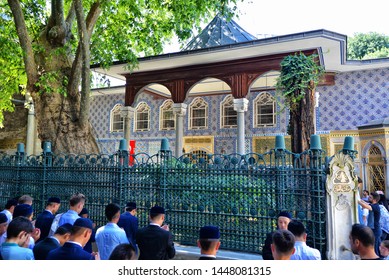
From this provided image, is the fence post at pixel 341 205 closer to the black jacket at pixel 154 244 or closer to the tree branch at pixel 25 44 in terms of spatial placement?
the black jacket at pixel 154 244

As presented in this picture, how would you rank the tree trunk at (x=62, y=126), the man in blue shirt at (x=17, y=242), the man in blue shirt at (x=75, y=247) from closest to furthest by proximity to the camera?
the man in blue shirt at (x=75, y=247)
the man in blue shirt at (x=17, y=242)
the tree trunk at (x=62, y=126)

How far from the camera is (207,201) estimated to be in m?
4.91

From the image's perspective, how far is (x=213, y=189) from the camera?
4887mm

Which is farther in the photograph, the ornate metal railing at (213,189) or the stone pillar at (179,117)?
the stone pillar at (179,117)

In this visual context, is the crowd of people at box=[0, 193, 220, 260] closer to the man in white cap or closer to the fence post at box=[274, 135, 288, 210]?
the man in white cap

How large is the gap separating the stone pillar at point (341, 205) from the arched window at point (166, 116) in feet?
38.1

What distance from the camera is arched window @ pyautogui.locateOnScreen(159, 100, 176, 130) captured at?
50.9 ft

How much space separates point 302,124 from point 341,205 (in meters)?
1.77

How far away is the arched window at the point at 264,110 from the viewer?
1338cm

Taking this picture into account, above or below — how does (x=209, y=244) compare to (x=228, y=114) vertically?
below

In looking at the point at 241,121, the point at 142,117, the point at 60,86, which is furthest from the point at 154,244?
the point at 142,117

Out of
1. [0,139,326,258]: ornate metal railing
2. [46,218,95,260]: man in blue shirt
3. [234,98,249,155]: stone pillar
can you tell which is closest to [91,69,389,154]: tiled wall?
[234,98,249,155]: stone pillar

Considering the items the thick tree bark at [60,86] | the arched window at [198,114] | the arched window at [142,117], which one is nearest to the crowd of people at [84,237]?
the thick tree bark at [60,86]

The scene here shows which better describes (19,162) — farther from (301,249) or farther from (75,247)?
(301,249)
